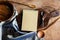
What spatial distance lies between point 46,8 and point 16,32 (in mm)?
243

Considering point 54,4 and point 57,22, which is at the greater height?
point 54,4

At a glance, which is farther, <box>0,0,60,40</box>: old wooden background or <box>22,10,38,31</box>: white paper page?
<box>0,0,60,40</box>: old wooden background

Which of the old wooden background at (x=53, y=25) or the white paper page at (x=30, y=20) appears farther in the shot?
the old wooden background at (x=53, y=25)

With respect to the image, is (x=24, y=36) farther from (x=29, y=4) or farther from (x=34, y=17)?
(x=29, y=4)

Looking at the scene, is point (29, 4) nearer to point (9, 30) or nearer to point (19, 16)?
point (19, 16)

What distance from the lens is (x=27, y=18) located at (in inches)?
46.0

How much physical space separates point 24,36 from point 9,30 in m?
0.09

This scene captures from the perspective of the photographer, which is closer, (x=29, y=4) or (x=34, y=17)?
(x=34, y=17)

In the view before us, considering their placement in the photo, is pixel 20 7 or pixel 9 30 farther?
pixel 20 7

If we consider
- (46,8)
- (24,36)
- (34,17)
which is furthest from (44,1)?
(24,36)

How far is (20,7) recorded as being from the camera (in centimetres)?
127

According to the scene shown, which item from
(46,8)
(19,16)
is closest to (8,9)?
(19,16)

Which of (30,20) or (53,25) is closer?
(30,20)

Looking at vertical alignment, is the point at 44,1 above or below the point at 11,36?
above
